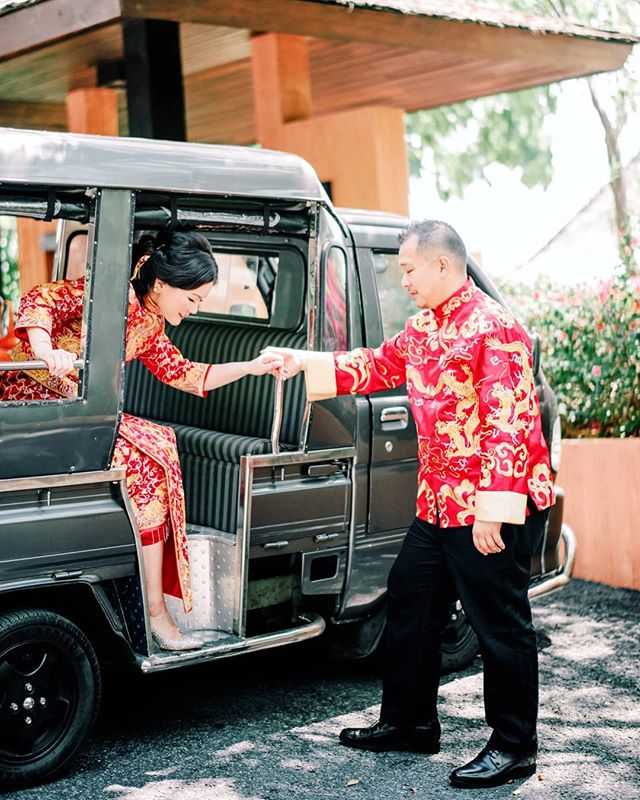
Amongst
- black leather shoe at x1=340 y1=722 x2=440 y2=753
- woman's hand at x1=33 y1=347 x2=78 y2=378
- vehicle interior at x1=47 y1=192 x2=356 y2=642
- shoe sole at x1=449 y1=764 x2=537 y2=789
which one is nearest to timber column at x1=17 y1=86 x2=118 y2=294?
vehicle interior at x1=47 y1=192 x2=356 y2=642

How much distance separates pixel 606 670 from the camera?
5.82 metres

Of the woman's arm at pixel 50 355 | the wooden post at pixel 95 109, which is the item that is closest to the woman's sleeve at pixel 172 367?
the woman's arm at pixel 50 355

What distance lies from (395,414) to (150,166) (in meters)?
1.64

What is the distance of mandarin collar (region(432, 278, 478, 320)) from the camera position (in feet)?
14.3

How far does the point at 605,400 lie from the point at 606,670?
2.38 m

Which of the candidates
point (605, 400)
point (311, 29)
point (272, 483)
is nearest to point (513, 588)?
point (272, 483)

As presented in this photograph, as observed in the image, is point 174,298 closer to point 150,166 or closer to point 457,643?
point 150,166

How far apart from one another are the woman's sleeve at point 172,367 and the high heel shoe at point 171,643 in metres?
0.95

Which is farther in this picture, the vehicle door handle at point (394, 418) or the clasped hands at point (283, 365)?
the vehicle door handle at point (394, 418)

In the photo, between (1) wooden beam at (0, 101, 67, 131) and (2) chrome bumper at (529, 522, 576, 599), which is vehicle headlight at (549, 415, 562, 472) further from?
(1) wooden beam at (0, 101, 67, 131)

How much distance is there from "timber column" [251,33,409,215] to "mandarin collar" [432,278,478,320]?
19.5ft

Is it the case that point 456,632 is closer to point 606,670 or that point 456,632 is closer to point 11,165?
point 606,670

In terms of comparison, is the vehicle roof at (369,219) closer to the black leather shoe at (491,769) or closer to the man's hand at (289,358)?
the man's hand at (289,358)

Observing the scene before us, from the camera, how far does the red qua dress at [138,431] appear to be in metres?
4.49
